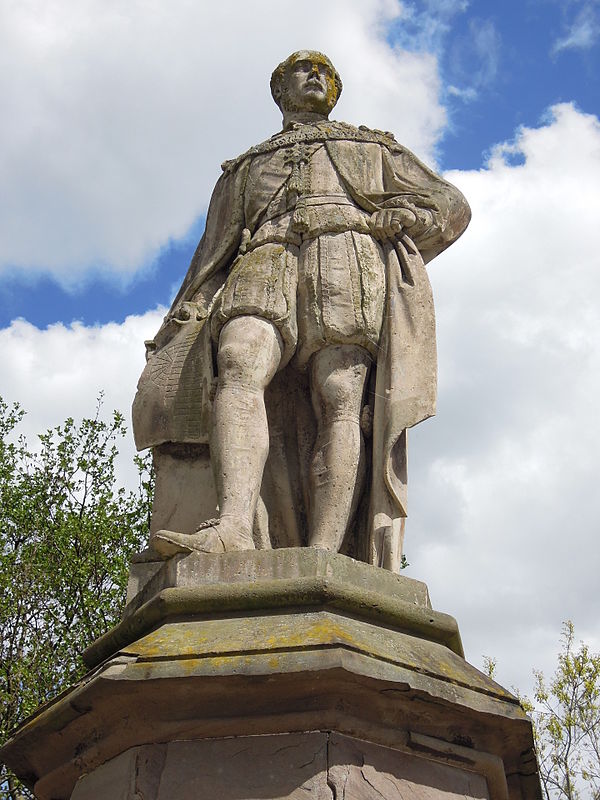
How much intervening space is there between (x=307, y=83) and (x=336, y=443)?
2312 millimetres

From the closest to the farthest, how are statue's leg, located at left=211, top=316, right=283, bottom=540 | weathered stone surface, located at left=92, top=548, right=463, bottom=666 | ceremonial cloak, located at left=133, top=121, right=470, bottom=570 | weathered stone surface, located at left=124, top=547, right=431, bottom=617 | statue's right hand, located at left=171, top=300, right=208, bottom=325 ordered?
weathered stone surface, located at left=92, top=548, right=463, bottom=666 < weathered stone surface, located at left=124, top=547, right=431, bottom=617 < statue's leg, located at left=211, top=316, right=283, bottom=540 < ceremonial cloak, located at left=133, top=121, right=470, bottom=570 < statue's right hand, located at left=171, top=300, right=208, bottom=325

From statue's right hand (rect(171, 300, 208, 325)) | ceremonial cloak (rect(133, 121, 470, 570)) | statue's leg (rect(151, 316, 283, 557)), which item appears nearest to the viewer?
statue's leg (rect(151, 316, 283, 557))

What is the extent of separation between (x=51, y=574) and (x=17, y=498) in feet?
4.45

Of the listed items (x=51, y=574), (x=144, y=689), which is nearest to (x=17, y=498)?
(x=51, y=574)

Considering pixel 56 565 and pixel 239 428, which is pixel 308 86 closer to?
pixel 239 428

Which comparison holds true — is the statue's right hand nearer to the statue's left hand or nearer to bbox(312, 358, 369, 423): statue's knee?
bbox(312, 358, 369, 423): statue's knee

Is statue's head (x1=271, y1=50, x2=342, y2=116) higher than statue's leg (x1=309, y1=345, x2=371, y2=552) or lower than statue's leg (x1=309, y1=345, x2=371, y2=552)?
higher

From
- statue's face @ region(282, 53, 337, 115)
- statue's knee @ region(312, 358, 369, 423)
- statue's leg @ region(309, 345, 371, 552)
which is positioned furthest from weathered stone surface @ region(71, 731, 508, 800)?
statue's face @ region(282, 53, 337, 115)

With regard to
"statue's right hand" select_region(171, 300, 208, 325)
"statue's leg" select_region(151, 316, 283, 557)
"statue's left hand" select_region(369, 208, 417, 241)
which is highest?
"statue's left hand" select_region(369, 208, 417, 241)

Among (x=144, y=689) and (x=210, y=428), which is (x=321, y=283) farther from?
(x=144, y=689)

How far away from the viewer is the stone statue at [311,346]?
Answer: 5289 millimetres

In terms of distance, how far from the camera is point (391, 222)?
5.91 m

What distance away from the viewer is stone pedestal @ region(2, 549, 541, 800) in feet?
13.0

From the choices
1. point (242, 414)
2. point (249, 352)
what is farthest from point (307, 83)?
point (242, 414)
